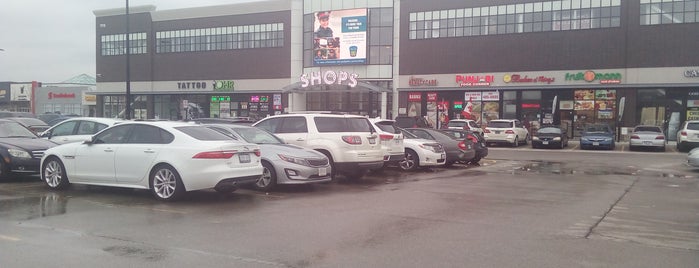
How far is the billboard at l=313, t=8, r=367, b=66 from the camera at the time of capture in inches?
1693

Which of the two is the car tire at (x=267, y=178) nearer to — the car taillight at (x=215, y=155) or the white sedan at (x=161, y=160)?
the white sedan at (x=161, y=160)

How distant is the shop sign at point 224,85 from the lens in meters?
48.0

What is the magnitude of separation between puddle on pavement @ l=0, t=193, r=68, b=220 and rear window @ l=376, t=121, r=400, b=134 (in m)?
8.17

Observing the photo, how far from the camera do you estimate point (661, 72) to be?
116ft

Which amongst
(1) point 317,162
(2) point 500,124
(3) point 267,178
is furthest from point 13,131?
(2) point 500,124

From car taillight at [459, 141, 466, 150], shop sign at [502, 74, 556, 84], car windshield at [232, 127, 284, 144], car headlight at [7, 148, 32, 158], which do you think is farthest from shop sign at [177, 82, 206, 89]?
car windshield at [232, 127, 284, 144]

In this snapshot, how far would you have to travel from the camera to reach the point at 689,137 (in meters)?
27.2

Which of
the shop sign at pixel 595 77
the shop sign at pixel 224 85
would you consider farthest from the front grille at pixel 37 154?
the shop sign at pixel 224 85

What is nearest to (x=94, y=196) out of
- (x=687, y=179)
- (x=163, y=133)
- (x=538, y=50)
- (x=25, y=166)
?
(x=163, y=133)

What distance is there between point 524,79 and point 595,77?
4526 mm

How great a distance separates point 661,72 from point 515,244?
34.2 metres

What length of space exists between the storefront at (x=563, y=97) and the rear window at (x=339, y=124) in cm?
2815

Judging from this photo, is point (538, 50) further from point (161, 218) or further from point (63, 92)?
point (63, 92)

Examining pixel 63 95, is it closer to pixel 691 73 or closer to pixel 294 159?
pixel 691 73
